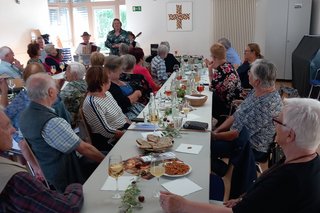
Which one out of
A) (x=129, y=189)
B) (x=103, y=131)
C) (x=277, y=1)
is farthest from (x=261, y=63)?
(x=277, y=1)

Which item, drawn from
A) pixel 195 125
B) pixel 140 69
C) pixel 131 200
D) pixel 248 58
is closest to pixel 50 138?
pixel 131 200

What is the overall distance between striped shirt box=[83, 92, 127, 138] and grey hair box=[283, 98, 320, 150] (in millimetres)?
1868

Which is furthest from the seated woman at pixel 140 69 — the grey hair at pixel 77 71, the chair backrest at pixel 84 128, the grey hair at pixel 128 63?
the chair backrest at pixel 84 128

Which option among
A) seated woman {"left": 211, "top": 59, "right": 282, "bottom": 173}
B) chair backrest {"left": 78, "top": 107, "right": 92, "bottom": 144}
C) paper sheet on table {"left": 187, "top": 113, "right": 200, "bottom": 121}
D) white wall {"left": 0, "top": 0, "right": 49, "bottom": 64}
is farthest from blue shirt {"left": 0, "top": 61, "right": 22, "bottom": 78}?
seated woman {"left": 211, "top": 59, "right": 282, "bottom": 173}

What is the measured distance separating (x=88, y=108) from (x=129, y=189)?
1436 millimetres

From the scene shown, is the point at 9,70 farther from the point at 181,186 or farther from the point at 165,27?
the point at 165,27

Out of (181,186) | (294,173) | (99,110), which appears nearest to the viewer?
(294,173)

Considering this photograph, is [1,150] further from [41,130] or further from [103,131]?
[103,131]

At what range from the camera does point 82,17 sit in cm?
977

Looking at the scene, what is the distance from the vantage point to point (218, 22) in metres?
8.59

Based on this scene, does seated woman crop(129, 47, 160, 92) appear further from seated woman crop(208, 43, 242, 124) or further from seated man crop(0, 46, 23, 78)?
seated man crop(0, 46, 23, 78)

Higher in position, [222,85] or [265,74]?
[265,74]

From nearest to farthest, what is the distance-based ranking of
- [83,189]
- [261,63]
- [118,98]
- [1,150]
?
[1,150], [83,189], [261,63], [118,98]

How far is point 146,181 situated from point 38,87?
1.07 m
